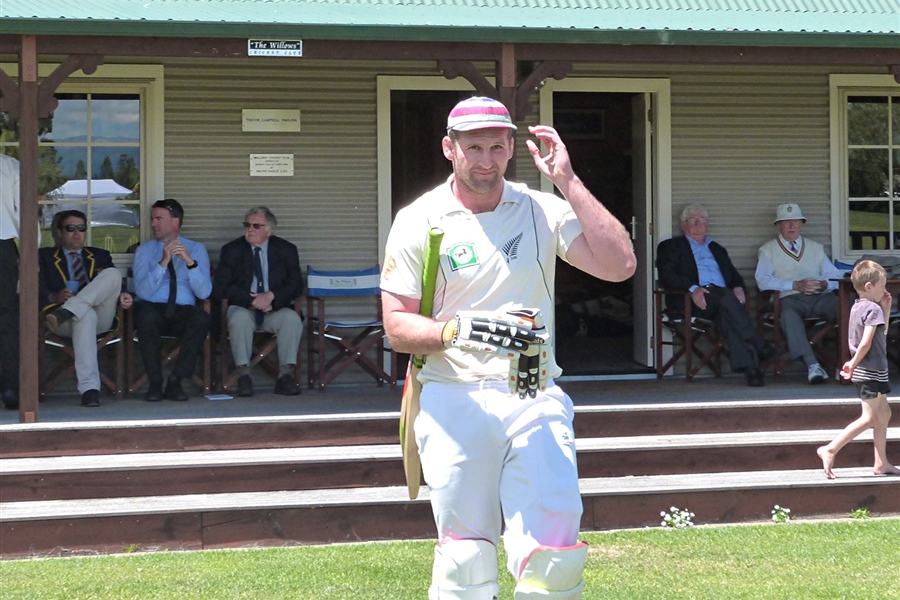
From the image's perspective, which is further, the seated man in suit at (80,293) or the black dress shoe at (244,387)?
the black dress shoe at (244,387)

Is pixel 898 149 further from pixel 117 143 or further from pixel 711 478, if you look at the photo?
pixel 117 143

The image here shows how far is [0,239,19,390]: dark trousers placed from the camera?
7.62 metres

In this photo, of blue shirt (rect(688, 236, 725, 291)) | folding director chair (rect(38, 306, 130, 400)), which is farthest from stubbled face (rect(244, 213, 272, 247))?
blue shirt (rect(688, 236, 725, 291))

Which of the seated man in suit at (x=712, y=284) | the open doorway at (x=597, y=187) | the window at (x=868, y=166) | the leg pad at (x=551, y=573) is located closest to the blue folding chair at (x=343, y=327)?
the seated man in suit at (x=712, y=284)

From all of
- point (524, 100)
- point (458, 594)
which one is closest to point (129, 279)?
point (524, 100)

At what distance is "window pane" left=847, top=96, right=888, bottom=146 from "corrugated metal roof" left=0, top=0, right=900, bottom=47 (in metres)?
1.45

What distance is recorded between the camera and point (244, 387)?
26.9 ft

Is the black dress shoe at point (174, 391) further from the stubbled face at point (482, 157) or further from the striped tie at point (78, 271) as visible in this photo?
the stubbled face at point (482, 157)

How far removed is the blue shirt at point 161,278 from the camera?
8.05 metres

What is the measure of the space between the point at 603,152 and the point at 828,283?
3896mm

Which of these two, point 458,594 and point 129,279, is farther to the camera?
point 129,279

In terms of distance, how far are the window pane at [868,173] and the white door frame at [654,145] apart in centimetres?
153

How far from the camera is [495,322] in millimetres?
3320

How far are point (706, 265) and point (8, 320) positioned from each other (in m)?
4.85
